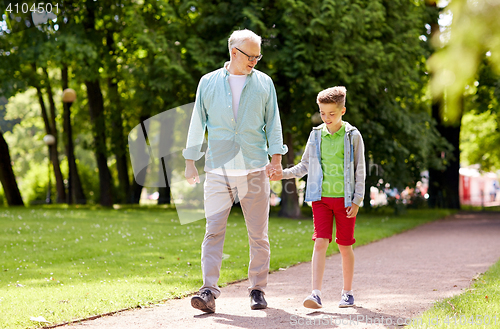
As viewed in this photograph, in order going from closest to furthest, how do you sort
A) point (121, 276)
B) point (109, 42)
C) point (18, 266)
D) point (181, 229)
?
1. point (121, 276)
2. point (18, 266)
3. point (181, 229)
4. point (109, 42)

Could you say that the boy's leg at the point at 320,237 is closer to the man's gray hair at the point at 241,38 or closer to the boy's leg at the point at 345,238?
the boy's leg at the point at 345,238

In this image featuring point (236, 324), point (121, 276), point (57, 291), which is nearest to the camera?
point (236, 324)

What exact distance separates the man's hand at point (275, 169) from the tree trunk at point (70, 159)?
58.1 feet

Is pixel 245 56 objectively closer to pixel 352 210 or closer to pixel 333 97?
pixel 333 97

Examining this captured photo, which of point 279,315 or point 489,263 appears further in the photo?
point 489,263

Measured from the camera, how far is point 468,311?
13.5 ft

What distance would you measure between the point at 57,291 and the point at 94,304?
769 mm

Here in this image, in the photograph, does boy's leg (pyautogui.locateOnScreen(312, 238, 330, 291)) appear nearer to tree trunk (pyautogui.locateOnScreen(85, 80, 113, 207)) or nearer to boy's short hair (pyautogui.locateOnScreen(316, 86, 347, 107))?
boy's short hair (pyautogui.locateOnScreen(316, 86, 347, 107))

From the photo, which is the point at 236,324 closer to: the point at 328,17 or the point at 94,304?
the point at 94,304

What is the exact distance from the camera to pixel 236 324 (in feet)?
13.3

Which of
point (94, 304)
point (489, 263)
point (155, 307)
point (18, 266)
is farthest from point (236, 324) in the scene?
point (489, 263)

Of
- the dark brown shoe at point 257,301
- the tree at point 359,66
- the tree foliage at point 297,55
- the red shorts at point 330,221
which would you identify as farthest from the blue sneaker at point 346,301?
the tree at point 359,66

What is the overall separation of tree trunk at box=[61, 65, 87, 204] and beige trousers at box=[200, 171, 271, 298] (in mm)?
17488

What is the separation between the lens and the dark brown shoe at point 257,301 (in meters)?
4.58
